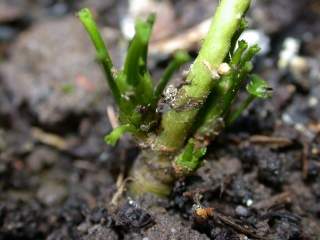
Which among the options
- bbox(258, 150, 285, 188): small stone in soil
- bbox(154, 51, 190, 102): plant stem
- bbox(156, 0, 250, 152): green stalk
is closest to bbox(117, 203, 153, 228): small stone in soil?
bbox(156, 0, 250, 152): green stalk

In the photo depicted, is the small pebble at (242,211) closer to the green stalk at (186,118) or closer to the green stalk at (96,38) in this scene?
the green stalk at (186,118)

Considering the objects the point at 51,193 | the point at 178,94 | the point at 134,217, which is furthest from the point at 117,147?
the point at 178,94

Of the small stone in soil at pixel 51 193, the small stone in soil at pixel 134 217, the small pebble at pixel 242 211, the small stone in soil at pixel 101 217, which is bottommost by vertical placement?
the small pebble at pixel 242 211

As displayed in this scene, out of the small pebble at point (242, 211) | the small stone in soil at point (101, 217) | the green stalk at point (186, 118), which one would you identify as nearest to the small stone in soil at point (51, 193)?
the small stone in soil at point (101, 217)

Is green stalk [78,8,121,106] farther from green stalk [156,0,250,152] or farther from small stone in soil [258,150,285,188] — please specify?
small stone in soil [258,150,285,188]

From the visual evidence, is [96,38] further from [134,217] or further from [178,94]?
[134,217]

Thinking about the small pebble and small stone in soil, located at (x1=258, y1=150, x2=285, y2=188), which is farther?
small stone in soil, located at (x1=258, y1=150, x2=285, y2=188)
